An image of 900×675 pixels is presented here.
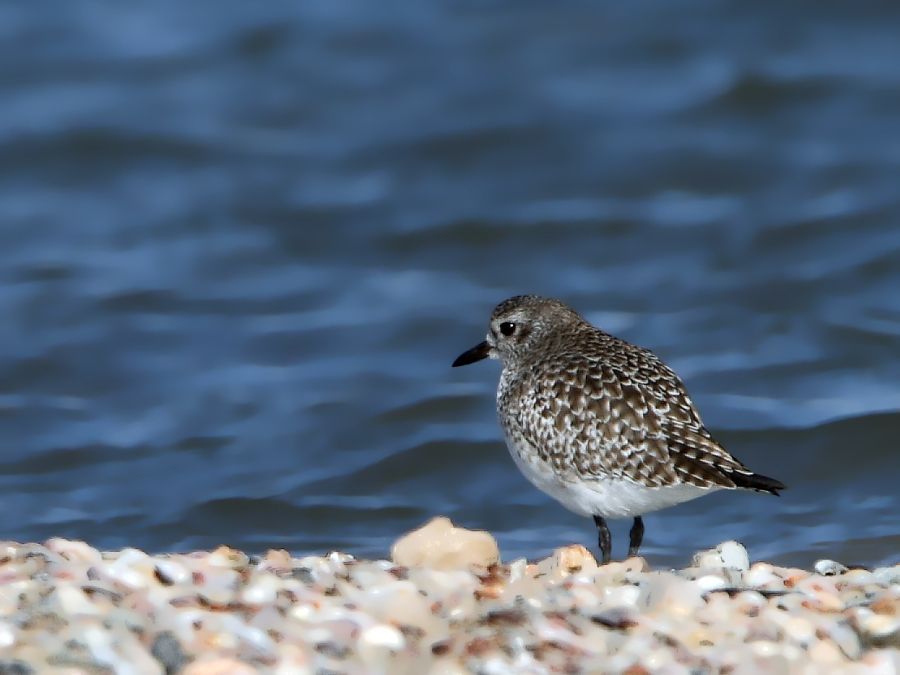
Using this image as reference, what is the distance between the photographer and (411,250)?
40.1ft

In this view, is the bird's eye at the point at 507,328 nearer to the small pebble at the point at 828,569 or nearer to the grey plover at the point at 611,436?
the grey plover at the point at 611,436

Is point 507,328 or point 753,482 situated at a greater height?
point 507,328

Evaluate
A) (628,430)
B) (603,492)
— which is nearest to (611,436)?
(628,430)

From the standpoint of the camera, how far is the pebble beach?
461 cm

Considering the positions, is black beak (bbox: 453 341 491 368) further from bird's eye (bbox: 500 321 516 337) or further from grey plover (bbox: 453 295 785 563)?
grey plover (bbox: 453 295 785 563)

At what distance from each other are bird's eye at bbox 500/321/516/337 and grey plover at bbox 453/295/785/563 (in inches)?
16.0

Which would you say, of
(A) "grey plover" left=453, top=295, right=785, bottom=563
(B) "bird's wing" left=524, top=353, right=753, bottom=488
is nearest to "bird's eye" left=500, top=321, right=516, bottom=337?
(A) "grey plover" left=453, top=295, right=785, bottom=563

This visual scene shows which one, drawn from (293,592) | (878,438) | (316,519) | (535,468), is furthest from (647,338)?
(293,592)

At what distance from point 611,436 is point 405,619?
200cm

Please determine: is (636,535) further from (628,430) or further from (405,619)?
(405,619)

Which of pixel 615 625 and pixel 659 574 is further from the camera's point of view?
pixel 659 574

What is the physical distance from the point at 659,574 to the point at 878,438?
14.1ft

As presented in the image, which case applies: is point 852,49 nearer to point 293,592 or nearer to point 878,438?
point 878,438

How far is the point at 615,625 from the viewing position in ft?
16.4
